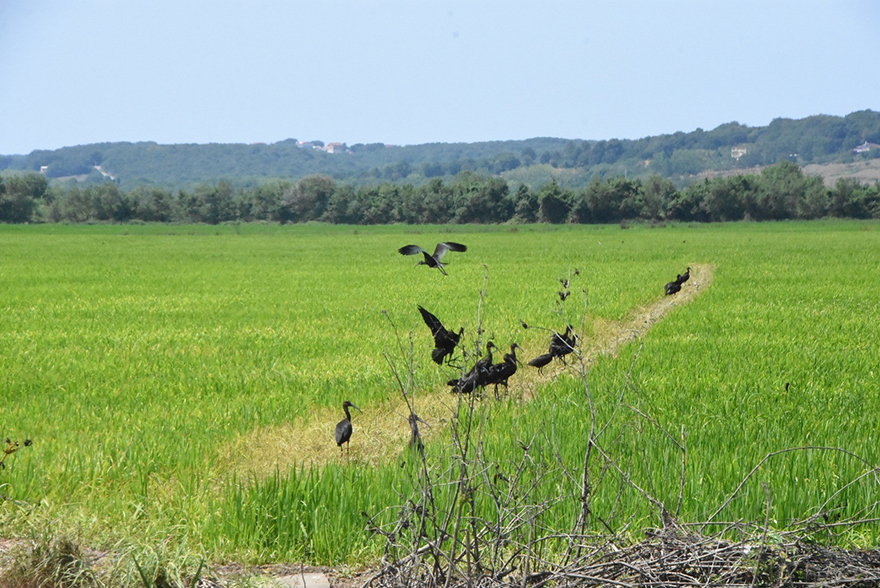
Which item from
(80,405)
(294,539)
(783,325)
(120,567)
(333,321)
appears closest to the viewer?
(120,567)

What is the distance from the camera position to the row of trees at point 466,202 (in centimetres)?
8294

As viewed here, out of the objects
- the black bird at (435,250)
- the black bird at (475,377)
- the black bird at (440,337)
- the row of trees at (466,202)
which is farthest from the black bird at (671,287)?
the row of trees at (466,202)

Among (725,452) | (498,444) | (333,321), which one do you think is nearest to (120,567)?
(498,444)

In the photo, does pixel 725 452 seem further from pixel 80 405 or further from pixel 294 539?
pixel 80 405

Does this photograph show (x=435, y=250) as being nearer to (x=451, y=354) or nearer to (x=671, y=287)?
(x=451, y=354)

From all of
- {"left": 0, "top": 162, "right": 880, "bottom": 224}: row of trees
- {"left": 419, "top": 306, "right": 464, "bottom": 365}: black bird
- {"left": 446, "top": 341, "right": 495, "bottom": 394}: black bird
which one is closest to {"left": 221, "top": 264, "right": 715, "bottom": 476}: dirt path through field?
{"left": 446, "top": 341, "right": 495, "bottom": 394}: black bird

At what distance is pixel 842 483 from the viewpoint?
4.67 m

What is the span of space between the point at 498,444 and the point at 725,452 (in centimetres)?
154

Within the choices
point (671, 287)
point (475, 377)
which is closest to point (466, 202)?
point (671, 287)

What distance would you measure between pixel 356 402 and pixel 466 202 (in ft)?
272

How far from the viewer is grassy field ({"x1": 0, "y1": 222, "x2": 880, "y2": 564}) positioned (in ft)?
13.9

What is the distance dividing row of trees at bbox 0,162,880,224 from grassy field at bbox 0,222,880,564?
68734mm

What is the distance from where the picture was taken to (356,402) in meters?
7.25

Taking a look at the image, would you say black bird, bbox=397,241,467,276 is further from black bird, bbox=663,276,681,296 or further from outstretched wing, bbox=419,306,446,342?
black bird, bbox=663,276,681,296
